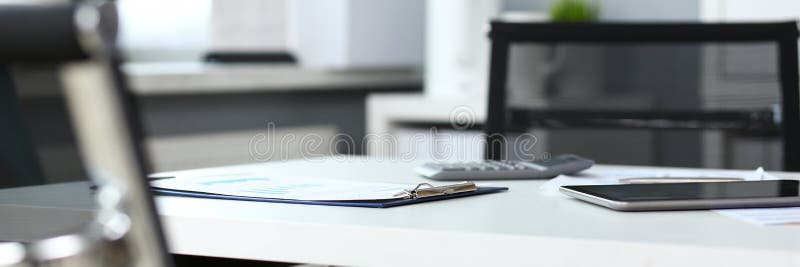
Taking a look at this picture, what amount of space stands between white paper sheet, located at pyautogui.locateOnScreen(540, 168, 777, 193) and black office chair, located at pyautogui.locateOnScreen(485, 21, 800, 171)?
0.42 meters

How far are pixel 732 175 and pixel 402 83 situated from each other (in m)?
2.31

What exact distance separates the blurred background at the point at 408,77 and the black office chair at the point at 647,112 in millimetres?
13

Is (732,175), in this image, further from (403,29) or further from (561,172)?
(403,29)

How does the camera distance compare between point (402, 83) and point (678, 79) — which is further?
point (402, 83)

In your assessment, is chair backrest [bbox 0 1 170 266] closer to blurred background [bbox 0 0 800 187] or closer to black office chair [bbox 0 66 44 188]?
black office chair [bbox 0 66 44 188]

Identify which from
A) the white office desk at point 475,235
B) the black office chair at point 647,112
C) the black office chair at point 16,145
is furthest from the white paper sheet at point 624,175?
the black office chair at point 16,145

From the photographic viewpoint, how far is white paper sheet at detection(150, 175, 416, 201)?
37.9 inches

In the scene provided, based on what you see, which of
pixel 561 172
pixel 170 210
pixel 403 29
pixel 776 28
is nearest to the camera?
pixel 170 210

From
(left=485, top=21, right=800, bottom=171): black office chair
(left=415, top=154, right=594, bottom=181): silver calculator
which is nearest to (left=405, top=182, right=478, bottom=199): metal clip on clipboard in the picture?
(left=415, top=154, right=594, bottom=181): silver calculator

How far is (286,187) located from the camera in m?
1.04

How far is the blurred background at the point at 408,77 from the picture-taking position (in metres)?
1.71

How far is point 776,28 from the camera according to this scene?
1661mm


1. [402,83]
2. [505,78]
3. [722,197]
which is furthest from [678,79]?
[402,83]

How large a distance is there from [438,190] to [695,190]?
23cm
